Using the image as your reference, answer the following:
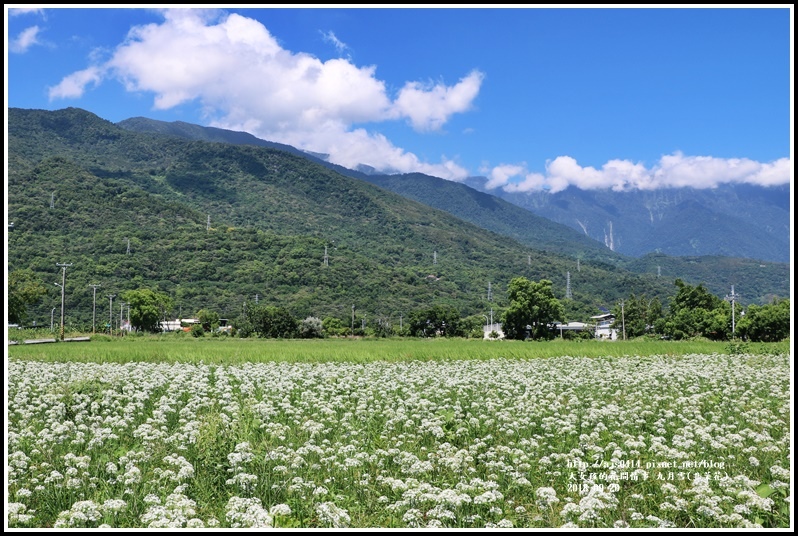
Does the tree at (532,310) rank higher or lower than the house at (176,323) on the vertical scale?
higher

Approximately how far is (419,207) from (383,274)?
92890 mm

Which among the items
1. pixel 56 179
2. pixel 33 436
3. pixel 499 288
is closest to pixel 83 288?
pixel 56 179

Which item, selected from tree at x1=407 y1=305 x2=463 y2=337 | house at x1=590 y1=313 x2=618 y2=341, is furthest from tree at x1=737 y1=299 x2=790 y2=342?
house at x1=590 y1=313 x2=618 y2=341

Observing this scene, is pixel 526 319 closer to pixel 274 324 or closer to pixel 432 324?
pixel 432 324

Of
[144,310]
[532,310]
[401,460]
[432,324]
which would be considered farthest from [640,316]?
[401,460]

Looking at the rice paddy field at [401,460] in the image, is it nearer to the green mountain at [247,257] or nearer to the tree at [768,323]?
the tree at [768,323]

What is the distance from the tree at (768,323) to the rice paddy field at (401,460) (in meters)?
37.2

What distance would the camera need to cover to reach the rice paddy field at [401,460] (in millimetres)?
5403

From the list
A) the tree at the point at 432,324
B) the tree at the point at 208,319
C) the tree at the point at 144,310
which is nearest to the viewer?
the tree at the point at 432,324

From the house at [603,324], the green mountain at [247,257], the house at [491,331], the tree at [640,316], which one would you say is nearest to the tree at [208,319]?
the green mountain at [247,257]

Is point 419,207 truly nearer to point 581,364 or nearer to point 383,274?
point 383,274

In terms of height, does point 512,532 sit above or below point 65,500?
above

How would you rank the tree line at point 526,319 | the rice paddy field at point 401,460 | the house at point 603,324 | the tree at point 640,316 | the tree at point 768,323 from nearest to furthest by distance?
1. the rice paddy field at point 401,460
2. the tree at point 768,323
3. the tree line at point 526,319
4. the tree at point 640,316
5. the house at point 603,324

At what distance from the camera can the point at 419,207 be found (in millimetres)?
199750
